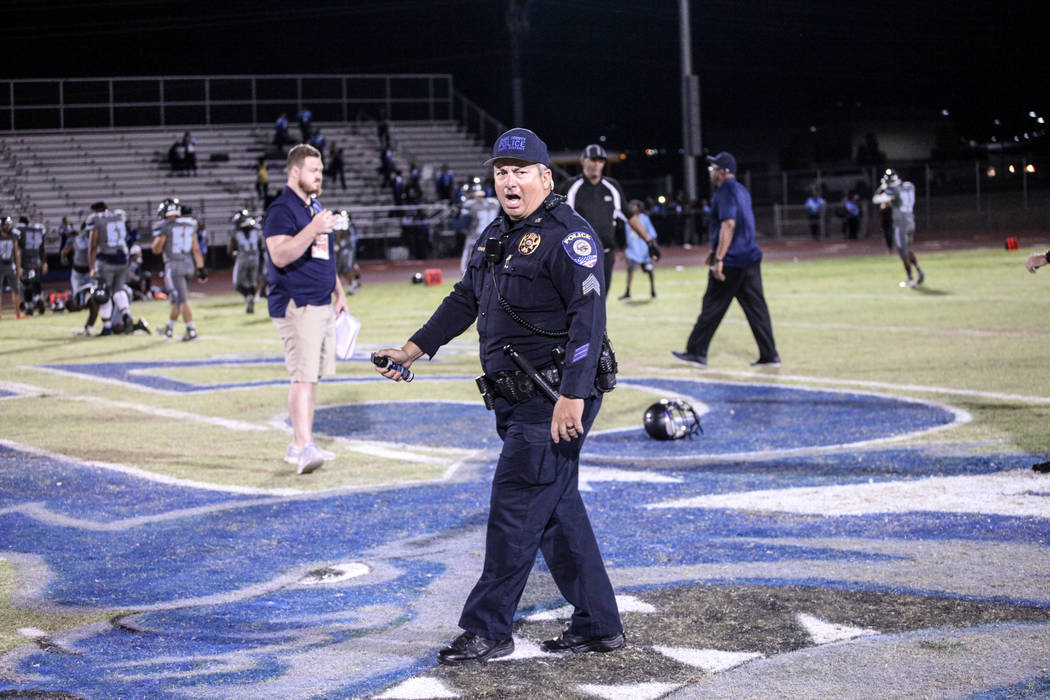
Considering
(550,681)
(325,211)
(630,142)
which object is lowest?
(550,681)

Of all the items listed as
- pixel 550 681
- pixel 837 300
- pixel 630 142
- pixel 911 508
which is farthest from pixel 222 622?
pixel 630 142

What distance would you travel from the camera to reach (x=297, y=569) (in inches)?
250

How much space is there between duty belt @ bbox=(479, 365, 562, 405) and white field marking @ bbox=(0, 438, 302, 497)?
3.65 m

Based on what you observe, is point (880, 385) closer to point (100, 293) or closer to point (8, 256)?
point (100, 293)

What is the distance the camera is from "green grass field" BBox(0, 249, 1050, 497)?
9.59 m

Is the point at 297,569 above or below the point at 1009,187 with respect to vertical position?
below

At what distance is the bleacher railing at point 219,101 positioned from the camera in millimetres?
45219

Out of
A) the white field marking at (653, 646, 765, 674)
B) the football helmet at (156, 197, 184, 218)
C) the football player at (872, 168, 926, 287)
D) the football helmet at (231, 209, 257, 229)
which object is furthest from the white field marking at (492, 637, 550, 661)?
the football player at (872, 168, 926, 287)

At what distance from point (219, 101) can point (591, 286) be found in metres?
45.0

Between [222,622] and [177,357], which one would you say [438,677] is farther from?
[177,357]

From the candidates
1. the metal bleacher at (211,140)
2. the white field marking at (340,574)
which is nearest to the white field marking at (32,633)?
the white field marking at (340,574)

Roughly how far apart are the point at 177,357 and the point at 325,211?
872 centimetres

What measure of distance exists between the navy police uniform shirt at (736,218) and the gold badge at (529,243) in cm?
873

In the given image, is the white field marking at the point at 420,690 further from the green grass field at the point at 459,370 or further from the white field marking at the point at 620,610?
the green grass field at the point at 459,370
